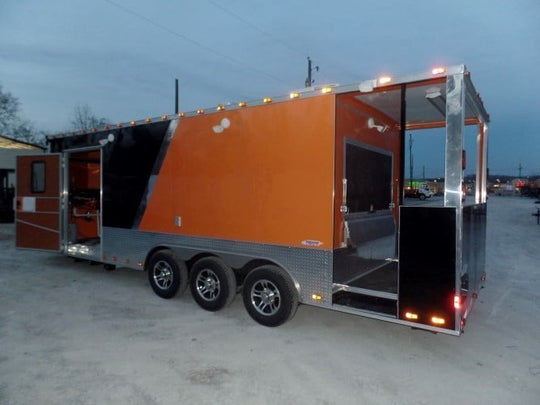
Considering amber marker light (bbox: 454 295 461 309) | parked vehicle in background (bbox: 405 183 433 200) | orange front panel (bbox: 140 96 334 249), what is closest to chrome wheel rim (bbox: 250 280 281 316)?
orange front panel (bbox: 140 96 334 249)

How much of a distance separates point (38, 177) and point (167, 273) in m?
4.22

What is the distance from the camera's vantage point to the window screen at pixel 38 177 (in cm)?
817

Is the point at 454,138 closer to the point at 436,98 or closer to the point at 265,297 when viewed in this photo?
the point at 436,98

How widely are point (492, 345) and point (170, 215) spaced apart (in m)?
4.60

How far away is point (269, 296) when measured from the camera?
16.2 feet

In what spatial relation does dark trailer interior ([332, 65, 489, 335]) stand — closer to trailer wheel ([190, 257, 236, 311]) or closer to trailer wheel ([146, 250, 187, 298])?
trailer wheel ([190, 257, 236, 311])

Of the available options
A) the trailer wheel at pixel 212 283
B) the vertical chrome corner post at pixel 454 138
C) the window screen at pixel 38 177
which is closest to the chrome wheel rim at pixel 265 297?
the trailer wheel at pixel 212 283

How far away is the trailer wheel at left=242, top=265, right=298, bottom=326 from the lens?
4.73 meters

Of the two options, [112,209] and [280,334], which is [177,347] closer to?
[280,334]

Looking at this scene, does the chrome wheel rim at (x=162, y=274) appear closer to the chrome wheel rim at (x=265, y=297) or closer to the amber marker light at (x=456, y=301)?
the chrome wheel rim at (x=265, y=297)

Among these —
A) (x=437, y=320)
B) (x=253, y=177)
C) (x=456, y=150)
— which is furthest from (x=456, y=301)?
(x=253, y=177)

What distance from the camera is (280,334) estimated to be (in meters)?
4.79

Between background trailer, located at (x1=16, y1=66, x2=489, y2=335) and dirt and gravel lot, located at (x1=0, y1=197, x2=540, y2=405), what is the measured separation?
0.47 metres

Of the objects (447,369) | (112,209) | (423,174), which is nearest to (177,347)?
(447,369)
